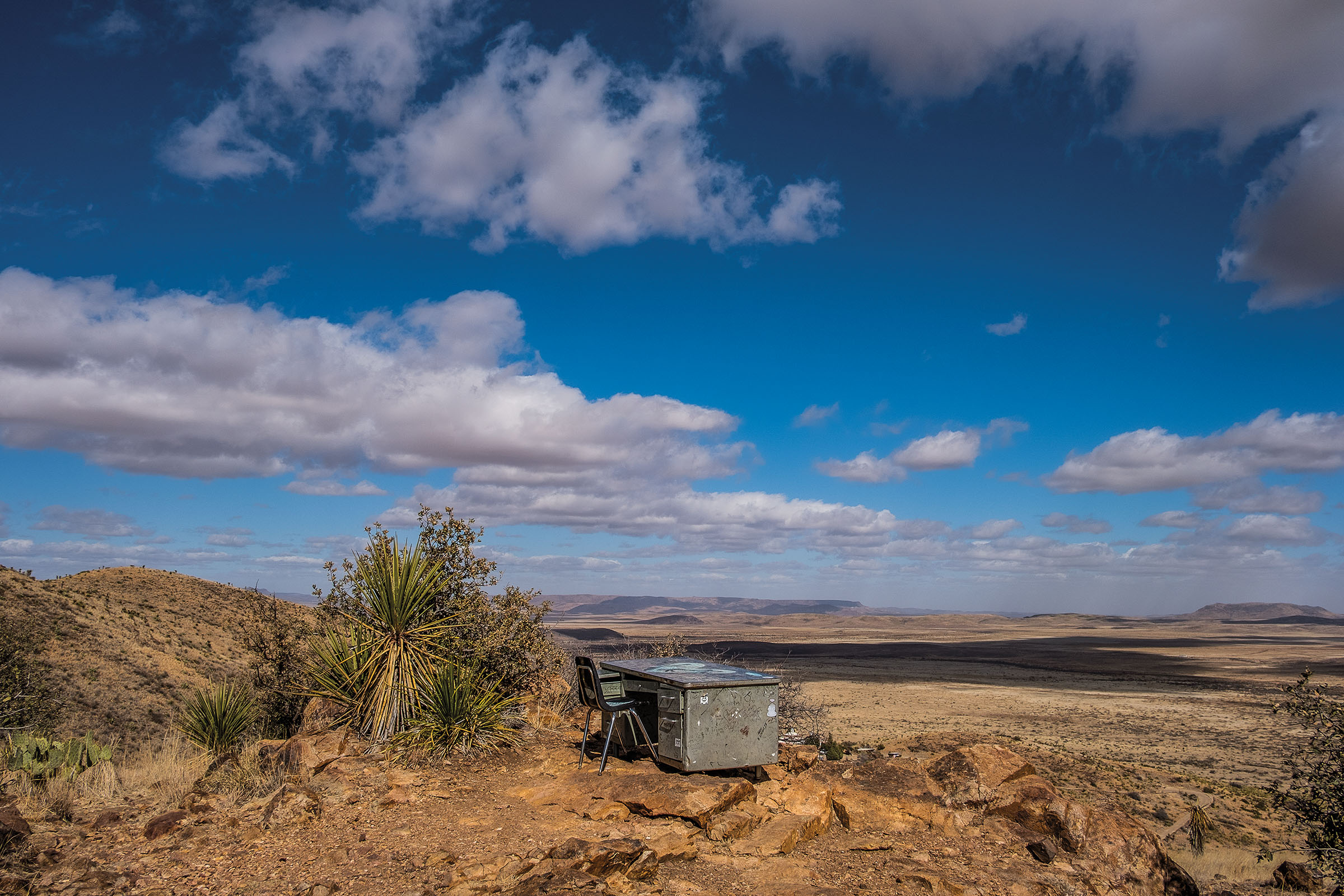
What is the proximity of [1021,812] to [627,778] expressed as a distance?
13.4 feet

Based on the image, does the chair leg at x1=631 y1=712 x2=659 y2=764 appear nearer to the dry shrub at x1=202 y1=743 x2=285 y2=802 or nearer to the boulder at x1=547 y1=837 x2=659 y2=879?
the boulder at x1=547 y1=837 x2=659 y2=879

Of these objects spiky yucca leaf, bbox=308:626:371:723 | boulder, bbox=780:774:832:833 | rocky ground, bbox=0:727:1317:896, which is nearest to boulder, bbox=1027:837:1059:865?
rocky ground, bbox=0:727:1317:896

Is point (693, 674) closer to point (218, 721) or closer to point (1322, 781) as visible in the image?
point (218, 721)

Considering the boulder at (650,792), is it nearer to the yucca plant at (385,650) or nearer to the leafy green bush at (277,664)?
the yucca plant at (385,650)

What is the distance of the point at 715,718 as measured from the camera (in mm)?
7828

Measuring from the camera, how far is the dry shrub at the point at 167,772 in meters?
8.46

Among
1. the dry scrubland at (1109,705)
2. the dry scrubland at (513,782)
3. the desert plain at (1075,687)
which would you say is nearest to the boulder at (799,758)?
the dry scrubland at (513,782)

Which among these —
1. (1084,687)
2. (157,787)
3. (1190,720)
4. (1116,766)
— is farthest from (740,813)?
(1084,687)

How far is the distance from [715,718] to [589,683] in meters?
1.55

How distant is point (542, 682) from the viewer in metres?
11.9

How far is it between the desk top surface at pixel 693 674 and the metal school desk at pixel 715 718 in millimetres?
10

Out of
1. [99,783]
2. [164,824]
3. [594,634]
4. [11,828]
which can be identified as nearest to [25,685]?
[99,783]

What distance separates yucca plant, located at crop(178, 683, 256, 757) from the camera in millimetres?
11195

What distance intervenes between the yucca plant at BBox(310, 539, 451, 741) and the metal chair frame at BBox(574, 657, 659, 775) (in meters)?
2.17
